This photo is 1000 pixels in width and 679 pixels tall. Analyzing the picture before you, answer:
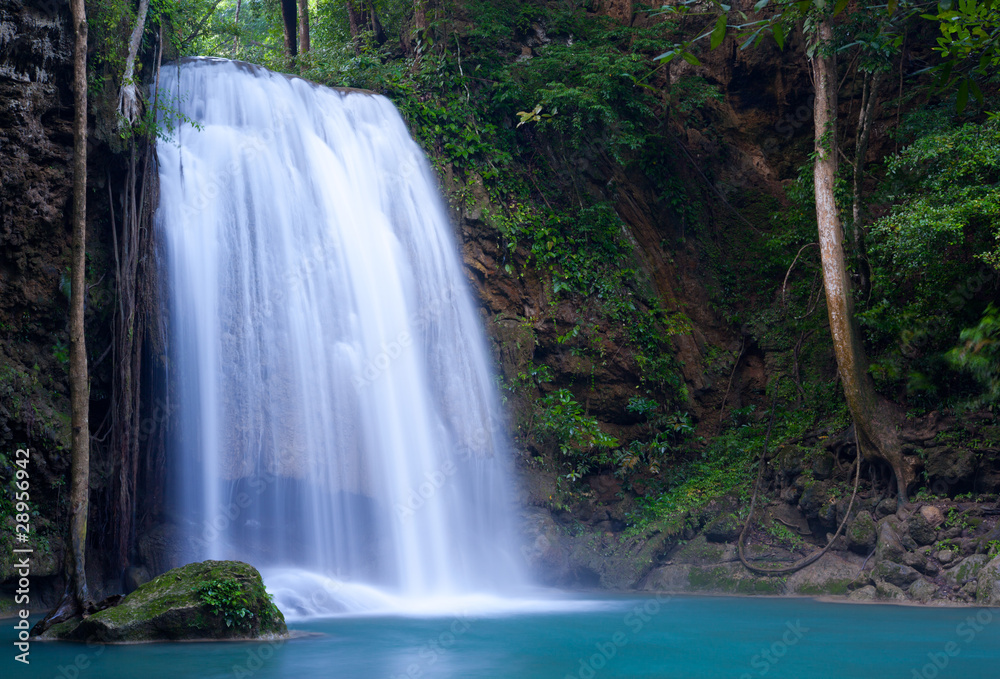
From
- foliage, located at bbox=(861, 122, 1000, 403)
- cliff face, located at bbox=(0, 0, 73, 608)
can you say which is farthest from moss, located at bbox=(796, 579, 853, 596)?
cliff face, located at bbox=(0, 0, 73, 608)

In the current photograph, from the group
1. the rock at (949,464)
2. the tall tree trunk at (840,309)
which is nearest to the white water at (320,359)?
the tall tree trunk at (840,309)

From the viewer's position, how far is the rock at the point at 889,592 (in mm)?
9978

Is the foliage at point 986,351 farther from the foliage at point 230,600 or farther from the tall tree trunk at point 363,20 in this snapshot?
the tall tree trunk at point 363,20

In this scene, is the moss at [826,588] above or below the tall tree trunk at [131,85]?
below

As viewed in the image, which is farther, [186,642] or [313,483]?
[313,483]

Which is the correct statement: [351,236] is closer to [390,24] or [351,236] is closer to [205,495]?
[205,495]

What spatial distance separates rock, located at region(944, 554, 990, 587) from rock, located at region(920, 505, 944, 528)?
0.61m

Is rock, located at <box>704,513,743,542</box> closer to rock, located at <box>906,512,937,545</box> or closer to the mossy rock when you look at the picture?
rock, located at <box>906,512,937,545</box>

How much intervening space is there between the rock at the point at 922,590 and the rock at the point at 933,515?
0.84 m

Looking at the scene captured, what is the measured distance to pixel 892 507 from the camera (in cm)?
1100

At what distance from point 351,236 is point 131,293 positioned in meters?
3.74

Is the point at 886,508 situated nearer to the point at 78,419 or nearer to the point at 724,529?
the point at 724,529

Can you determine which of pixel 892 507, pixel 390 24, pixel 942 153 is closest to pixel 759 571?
pixel 892 507

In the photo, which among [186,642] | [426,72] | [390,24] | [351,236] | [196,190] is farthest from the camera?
[390,24]
